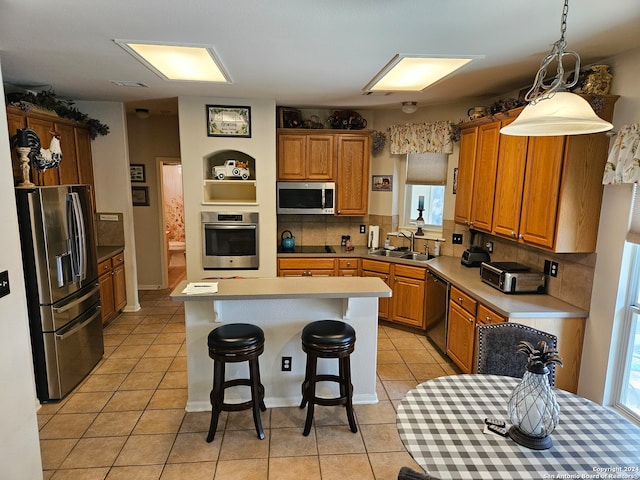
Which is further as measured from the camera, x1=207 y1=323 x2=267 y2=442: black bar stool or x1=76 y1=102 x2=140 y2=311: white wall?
x1=76 y1=102 x2=140 y2=311: white wall

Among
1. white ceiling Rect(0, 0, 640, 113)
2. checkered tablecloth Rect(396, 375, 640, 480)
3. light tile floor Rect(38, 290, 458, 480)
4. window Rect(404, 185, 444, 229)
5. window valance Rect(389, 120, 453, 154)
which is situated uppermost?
white ceiling Rect(0, 0, 640, 113)

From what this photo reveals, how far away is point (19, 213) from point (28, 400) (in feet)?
4.51

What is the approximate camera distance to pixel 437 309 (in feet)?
13.2

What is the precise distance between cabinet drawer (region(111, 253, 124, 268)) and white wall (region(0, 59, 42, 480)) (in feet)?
8.85

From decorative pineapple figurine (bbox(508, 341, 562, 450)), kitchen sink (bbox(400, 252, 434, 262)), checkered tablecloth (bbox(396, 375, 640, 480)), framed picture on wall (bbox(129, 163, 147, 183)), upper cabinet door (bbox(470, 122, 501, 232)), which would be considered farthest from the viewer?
framed picture on wall (bbox(129, 163, 147, 183))

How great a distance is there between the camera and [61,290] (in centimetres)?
304

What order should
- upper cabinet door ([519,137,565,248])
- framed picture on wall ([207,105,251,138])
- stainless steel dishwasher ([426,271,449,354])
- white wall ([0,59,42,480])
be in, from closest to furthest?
1. white wall ([0,59,42,480])
2. upper cabinet door ([519,137,565,248])
3. stainless steel dishwasher ([426,271,449,354])
4. framed picture on wall ([207,105,251,138])

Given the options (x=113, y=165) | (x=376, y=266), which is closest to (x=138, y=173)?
(x=113, y=165)

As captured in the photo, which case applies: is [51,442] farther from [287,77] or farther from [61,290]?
[287,77]

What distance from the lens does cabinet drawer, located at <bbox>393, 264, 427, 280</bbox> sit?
4234mm

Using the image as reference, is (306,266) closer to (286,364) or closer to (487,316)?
(286,364)

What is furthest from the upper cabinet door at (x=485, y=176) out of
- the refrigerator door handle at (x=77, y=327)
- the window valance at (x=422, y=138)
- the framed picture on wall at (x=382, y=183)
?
the refrigerator door handle at (x=77, y=327)

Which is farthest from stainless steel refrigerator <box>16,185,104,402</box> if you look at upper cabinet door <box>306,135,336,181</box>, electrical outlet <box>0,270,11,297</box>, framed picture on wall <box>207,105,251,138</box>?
upper cabinet door <box>306,135,336,181</box>

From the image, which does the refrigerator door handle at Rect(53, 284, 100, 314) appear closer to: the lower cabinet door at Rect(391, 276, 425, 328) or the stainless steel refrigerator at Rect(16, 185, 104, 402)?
the stainless steel refrigerator at Rect(16, 185, 104, 402)
